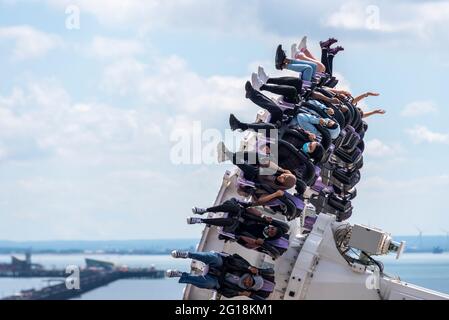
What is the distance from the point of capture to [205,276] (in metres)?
38.0

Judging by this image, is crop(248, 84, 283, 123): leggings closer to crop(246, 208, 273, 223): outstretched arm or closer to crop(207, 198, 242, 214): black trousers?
crop(246, 208, 273, 223): outstretched arm

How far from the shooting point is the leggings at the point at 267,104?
39562 millimetres

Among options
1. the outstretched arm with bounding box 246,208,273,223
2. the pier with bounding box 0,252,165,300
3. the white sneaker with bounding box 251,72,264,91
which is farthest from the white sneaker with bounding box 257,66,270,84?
the pier with bounding box 0,252,165,300

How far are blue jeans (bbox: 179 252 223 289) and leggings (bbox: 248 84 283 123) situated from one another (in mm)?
4495

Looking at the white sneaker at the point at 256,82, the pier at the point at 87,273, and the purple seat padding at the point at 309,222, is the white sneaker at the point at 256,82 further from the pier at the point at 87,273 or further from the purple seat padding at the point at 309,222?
the pier at the point at 87,273

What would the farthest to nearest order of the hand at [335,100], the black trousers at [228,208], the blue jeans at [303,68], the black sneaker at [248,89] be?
the blue jeans at [303,68] < the hand at [335,100] < the black sneaker at [248,89] < the black trousers at [228,208]

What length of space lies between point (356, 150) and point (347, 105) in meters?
3.58

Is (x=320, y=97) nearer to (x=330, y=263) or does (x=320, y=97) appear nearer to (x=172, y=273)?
(x=330, y=263)

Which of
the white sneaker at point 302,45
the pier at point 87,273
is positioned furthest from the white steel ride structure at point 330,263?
the pier at point 87,273

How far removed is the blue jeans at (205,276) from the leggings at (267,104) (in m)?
4.50

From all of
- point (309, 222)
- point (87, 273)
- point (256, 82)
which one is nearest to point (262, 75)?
point (256, 82)

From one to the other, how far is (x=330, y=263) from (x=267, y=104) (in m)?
5.00

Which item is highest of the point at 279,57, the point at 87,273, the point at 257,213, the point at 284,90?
the point at 279,57
